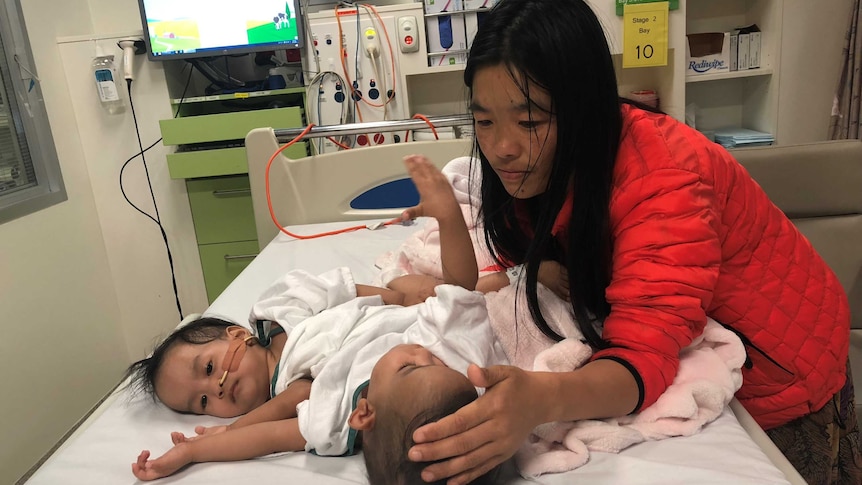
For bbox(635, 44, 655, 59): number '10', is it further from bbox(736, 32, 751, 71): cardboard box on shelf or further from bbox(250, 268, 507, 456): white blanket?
bbox(250, 268, 507, 456): white blanket

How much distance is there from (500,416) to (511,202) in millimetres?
490

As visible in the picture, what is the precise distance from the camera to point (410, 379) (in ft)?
2.63

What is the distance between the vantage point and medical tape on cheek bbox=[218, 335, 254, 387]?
1100 mm

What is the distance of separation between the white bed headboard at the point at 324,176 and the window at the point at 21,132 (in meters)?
1.03

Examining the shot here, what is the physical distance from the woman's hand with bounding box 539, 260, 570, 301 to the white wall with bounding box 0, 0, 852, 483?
2.08 metres

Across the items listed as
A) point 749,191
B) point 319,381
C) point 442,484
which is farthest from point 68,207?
point 749,191

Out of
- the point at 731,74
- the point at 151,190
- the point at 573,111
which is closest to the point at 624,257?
the point at 573,111

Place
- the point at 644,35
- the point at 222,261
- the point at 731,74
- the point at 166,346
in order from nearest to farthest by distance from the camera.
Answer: the point at 166,346 < the point at 644,35 < the point at 731,74 < the point at 222,261

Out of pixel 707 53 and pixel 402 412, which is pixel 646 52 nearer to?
pixel 707 53

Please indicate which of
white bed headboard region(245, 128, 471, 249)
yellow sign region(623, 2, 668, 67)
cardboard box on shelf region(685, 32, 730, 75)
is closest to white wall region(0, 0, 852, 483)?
cardboard box on shelf region(685, 32, 730, 75)

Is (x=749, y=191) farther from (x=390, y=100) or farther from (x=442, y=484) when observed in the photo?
(x=390, y=100)

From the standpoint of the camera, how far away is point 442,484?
0.74 m

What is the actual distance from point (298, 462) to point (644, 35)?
86.2 inches

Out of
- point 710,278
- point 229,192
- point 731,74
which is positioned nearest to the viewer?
point 710,278
